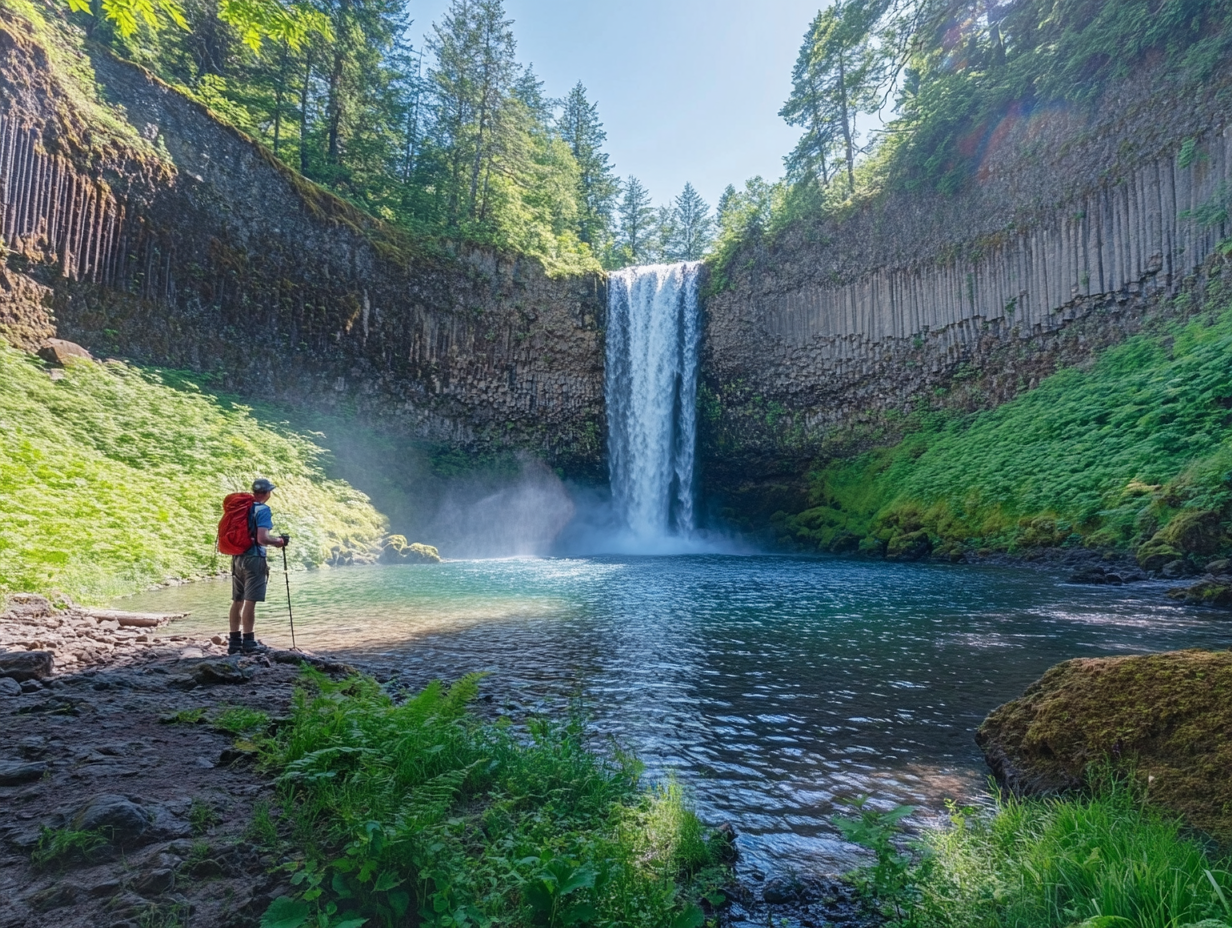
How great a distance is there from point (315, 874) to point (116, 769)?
67.7 inches

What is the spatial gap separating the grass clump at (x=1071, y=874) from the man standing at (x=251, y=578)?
21.0 ft

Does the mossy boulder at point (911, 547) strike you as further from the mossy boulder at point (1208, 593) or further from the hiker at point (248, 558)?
the hiker at point (248, 558)

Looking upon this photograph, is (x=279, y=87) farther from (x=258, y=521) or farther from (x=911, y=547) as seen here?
(x=911, y=547)

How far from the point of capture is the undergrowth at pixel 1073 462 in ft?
45.3

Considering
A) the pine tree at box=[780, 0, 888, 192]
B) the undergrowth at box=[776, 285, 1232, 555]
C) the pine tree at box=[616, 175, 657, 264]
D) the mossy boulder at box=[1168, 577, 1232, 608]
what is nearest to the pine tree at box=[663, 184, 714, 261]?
the pine tree at box=[616, 175, 657, 264]

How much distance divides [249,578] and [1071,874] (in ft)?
23.6

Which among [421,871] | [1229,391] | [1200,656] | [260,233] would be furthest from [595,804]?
[260,233]

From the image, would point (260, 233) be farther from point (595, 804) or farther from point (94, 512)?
point (595, 804)

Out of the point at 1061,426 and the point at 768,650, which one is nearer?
the point at 768,650

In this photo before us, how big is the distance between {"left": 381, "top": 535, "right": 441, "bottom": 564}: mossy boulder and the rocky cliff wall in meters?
7.93

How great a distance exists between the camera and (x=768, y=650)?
7.52 metres

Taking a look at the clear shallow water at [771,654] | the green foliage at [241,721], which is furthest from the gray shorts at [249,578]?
the green foliage at [241,721]

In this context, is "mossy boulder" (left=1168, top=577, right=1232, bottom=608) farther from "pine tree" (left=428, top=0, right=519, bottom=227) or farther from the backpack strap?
"pine tree" (left=428, top=0, right=519, bottom=227)

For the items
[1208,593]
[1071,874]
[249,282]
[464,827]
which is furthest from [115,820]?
[249,282]
